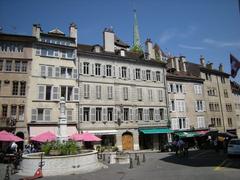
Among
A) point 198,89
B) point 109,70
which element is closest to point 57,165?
point 109,70

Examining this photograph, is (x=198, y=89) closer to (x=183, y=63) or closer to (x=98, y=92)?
(x=183, y=63)

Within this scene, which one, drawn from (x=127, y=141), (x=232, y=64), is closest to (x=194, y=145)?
(x=127, y=141)

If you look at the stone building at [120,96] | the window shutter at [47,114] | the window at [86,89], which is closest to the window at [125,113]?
the stone building at [120,96]

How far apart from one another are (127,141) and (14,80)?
15.3 metres

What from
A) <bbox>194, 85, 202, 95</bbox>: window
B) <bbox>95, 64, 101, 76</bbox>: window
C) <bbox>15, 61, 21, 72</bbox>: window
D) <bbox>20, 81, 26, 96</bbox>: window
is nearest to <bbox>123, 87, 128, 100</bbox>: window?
<bbox>95, 64, 101, 76</bbox>: window

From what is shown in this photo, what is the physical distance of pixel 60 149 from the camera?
13.4 metres

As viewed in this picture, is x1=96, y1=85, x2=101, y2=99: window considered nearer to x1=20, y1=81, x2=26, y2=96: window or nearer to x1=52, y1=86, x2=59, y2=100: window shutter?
x1=52, y1=86, x2=59, y2=100: window shutter

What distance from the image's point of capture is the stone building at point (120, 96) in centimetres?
2688

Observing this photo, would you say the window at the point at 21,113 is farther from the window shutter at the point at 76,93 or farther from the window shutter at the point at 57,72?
the window shutter at the point at 76,93

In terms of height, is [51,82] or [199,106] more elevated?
[51,82]

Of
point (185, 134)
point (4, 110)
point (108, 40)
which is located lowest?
point (185, 134)

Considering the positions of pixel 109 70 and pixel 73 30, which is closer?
pixel 73 30

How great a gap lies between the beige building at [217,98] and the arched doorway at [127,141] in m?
14.3

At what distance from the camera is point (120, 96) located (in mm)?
28672
